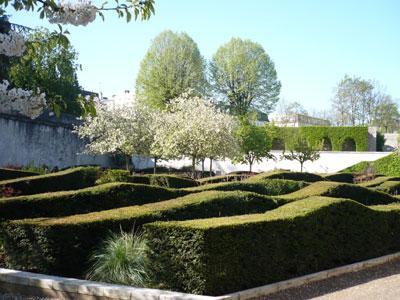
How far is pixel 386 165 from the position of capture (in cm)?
4266

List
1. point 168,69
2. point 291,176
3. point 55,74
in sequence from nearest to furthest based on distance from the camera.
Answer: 1. point 291,176
2. point 55,74
3. point 168,69

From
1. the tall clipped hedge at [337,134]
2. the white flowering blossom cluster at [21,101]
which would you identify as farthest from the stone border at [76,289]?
the tall clipped hedge at [337,134]

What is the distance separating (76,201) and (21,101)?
4.46 metres

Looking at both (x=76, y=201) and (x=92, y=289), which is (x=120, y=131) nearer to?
(x=76, y=201)

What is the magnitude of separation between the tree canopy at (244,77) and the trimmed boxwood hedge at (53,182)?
3807cm

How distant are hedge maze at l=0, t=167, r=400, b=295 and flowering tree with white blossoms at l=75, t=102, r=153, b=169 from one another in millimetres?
19295

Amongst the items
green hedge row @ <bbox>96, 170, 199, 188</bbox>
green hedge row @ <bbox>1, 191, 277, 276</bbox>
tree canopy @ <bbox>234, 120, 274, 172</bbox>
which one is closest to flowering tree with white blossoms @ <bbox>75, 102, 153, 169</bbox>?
tree canopy @ <bbox>234, 120, 274, 172</bbox>

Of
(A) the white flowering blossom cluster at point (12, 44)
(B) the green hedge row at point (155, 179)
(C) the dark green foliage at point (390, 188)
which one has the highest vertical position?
(A) the white flowering blossom cluster at point (12, 44)

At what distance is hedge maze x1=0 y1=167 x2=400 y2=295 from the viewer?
275 inches

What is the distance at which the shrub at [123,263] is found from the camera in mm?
7078

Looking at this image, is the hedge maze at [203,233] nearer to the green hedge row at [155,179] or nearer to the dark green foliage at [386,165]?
the green hedge row at [155,179]

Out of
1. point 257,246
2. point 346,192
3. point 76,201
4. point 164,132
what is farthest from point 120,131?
point 257,246

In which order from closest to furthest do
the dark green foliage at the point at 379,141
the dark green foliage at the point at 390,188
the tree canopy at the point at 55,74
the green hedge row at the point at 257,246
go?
the green hedge row at the point at 257,246, the dark green foliage at the point at 390,188, the tree canopy at the point at 55,74, the dark green foliage at the point at 379,141

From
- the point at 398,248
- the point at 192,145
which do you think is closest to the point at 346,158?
the point at 192,145
